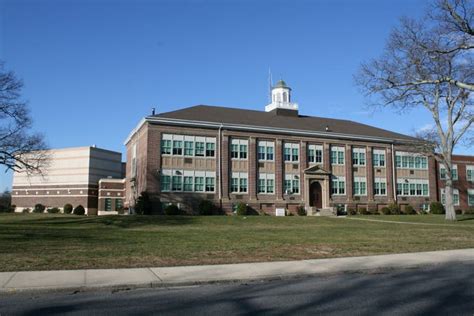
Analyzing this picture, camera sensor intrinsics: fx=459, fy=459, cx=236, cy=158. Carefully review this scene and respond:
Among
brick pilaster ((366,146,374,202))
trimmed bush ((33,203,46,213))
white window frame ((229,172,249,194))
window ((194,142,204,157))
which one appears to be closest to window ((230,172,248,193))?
white window frame ((229,172,249,194))

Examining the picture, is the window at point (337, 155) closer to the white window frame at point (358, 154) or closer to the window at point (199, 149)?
the white window frame at point (358, 154)

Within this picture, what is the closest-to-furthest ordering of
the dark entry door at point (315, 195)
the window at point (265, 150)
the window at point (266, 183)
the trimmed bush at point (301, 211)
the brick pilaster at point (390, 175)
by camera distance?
the window at point (266, 183), the trimmed bush at point (301, 211), the window at point (265, 150), the dark entry door at point (315, 195), the brick pilaster at point (390, 175)

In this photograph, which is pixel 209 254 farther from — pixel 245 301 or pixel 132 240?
pixel 245 301

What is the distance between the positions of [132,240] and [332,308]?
12113mm

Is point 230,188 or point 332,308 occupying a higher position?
point 230,188

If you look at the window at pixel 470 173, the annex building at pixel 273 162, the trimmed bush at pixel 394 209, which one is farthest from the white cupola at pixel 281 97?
the window at pixel 470 173

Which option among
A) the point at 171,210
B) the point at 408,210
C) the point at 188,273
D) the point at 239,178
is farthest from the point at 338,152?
the point at 188,273

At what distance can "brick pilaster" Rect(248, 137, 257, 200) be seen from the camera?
146 feet

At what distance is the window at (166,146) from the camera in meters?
42.0

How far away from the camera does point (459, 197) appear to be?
57.5 metres

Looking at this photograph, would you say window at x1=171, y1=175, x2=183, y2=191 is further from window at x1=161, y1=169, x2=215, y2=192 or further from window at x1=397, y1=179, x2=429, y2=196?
window at x1=397, y1=179, x2=429, y2=196

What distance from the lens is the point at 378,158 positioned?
51.4 metres

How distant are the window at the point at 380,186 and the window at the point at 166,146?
2345cm

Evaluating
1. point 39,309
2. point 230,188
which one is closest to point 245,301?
point 39,309
